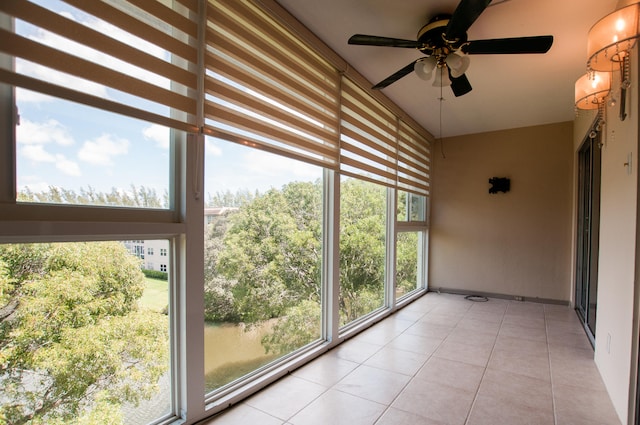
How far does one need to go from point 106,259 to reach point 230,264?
2.36 feet

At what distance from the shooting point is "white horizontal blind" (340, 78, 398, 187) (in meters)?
2.97

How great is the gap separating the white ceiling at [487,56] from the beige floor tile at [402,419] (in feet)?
8.38

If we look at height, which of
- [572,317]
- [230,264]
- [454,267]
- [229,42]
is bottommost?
→ [572,317]

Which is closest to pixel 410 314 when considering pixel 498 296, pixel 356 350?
pixel 356 350

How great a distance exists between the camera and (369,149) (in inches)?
134

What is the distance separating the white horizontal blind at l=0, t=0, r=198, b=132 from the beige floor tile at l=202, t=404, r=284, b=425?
1618mm

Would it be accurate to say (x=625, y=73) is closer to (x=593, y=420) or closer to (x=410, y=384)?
(x=593, y=420)

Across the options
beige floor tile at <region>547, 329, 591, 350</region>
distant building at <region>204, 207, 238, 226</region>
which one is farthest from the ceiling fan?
beige floor tile at <region>547, 329, 591, 350</region>

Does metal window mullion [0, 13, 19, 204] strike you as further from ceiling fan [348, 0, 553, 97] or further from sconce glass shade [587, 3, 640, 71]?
sconce glass shade [587, 3, 640, 71]

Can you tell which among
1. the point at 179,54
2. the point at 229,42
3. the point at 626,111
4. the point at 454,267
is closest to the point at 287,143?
the point at 229,42

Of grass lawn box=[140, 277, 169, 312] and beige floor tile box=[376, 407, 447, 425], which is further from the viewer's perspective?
beige floor tile box=[376, 407, 447, 425]

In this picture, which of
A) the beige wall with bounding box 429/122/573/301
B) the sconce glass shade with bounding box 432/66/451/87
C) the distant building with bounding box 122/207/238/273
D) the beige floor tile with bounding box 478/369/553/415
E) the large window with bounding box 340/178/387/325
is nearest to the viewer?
the distant building with bounding box 122/207/238/273

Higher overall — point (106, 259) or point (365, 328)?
point (106, 259)

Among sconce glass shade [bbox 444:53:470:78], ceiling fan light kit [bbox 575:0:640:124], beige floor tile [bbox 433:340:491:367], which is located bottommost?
beige floor tile [bbox 433:340:491:367]
